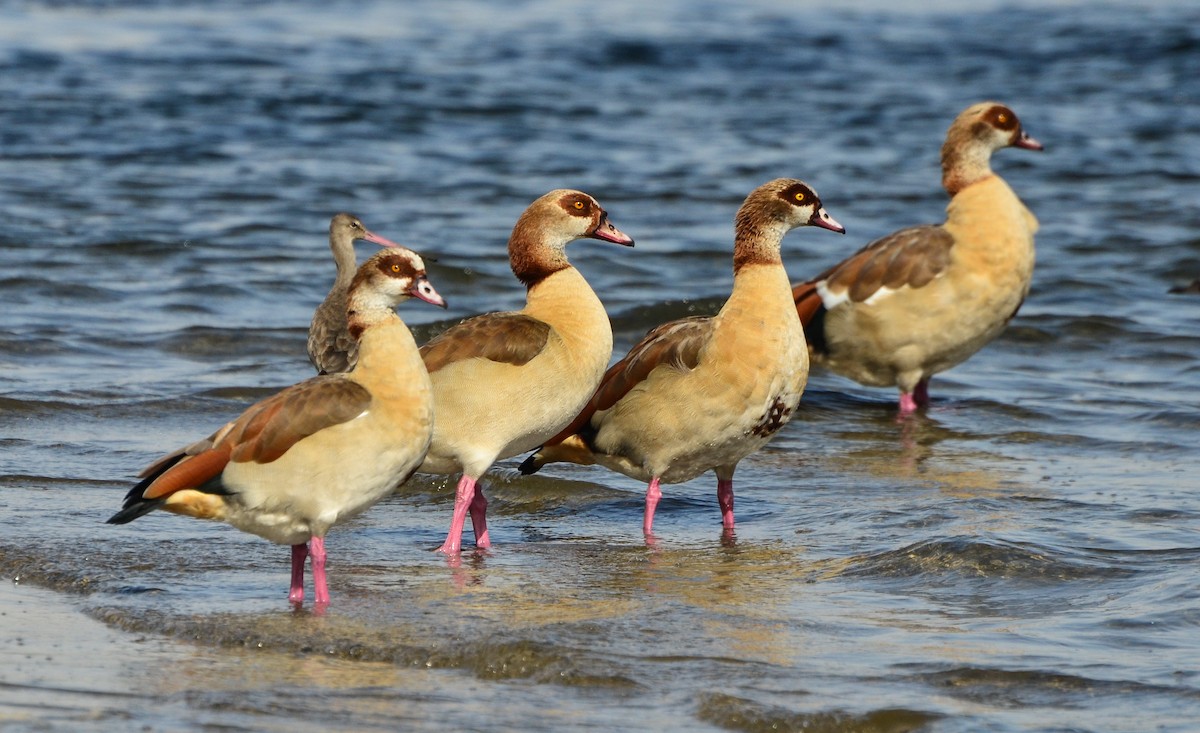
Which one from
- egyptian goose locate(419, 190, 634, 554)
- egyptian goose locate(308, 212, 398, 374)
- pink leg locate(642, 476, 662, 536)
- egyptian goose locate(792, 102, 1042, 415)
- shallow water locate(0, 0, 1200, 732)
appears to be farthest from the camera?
egyptian goose locate(792, 102, 1042, 415)

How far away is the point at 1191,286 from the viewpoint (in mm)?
14820

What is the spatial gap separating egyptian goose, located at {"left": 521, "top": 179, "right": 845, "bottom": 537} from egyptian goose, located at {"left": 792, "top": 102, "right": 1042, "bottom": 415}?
9.80 feet

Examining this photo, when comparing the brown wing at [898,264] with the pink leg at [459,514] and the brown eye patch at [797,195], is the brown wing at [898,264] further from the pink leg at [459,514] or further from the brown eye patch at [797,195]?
the pink leg at [459,514]

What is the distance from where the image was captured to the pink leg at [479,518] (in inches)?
331

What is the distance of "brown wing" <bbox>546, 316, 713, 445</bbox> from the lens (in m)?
8.65

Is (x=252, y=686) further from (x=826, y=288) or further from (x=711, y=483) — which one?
Result: (x=826, y=288)

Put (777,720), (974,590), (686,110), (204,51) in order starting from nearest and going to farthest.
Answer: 1. (777,720)
2. (974,590)
3. (686,110)
4. (204,51)

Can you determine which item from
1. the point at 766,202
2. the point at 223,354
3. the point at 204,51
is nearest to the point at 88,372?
the point at 223,354

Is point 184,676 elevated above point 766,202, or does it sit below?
below

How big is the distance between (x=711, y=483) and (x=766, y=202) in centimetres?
222

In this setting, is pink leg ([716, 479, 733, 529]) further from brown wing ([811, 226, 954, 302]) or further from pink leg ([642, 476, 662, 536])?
brown wing ([811, 226, 954, 302])

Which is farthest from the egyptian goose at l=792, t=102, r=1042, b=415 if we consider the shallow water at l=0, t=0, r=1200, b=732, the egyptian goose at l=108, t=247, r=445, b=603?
the egyptian goose at l=108, t=247, r=445, b=603

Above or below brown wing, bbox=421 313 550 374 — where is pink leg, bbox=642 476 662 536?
below

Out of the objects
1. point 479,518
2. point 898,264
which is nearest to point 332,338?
point 479,518
